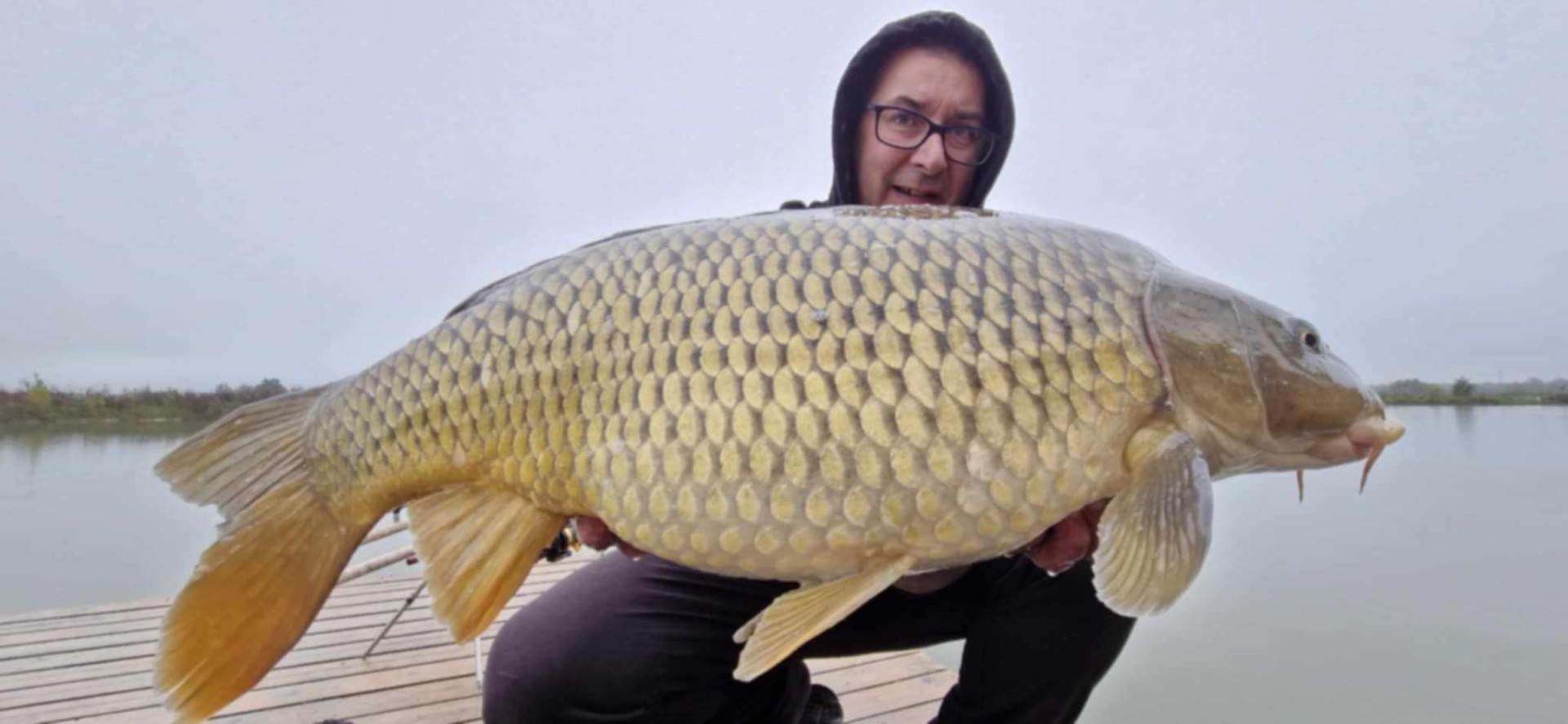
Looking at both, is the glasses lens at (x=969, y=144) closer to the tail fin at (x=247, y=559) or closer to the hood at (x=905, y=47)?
the hood at (x=905, y=47)

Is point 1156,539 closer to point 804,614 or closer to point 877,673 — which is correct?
point 804,614

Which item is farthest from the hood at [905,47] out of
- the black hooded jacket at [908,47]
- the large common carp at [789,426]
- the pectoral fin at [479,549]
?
the pectoral fin at [479,549]

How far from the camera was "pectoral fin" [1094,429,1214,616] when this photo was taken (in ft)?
2.79

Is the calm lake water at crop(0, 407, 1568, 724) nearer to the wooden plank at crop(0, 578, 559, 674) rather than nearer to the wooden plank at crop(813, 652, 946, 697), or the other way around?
the wooden plank at crop(0, 578, 559, 674)

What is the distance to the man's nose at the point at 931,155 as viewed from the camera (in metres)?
1.62

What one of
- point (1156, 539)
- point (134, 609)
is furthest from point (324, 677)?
point (1156, 539)

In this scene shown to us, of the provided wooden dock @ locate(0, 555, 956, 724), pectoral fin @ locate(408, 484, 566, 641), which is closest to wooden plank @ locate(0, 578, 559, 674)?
wooden dock @ locate(0, 555, 956, 724)

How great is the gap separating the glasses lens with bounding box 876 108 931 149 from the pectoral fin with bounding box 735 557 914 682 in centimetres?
99

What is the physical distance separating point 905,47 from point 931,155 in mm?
264

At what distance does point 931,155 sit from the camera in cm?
162

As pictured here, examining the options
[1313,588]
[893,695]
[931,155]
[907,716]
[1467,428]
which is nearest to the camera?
[931,155]

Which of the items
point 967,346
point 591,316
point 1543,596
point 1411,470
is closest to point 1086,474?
point 967,346

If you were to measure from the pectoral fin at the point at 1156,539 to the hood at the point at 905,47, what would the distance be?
1015 millimetres

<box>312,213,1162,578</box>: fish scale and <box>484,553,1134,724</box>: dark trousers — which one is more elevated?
<box>312,213,1162,578</box>: fish scale
